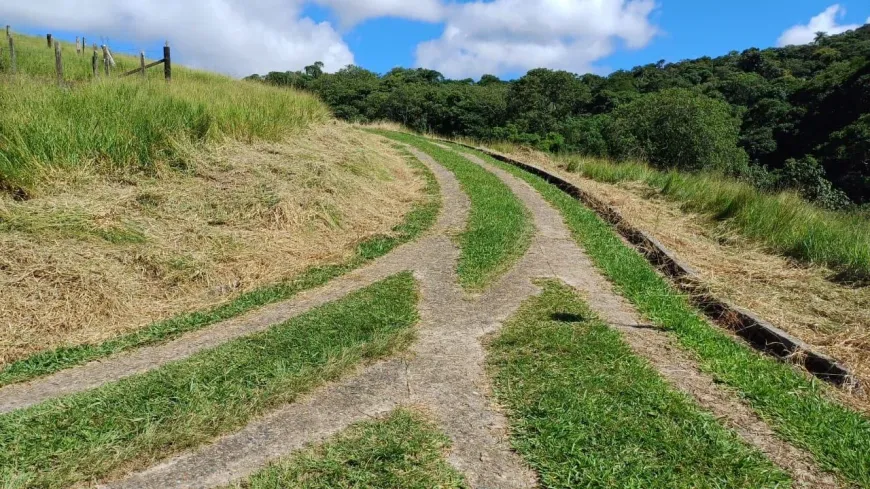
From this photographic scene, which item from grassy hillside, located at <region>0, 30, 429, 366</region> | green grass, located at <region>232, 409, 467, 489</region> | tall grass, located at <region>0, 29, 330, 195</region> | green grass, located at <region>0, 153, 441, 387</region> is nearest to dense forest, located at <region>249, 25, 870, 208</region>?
tall grass, located at <region>0, 29, 330, 195</region>

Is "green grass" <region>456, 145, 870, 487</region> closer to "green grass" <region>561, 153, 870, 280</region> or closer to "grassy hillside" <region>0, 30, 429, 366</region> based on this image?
"green grass" <region>561, 153, 870, 280</region>

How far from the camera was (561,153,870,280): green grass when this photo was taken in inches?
270

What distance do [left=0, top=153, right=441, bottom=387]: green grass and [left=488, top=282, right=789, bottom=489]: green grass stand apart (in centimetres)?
241

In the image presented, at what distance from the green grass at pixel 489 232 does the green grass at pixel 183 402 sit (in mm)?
1651

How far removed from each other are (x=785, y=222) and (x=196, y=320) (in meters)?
7.85

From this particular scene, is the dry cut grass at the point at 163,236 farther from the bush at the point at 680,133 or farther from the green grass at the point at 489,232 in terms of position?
the bush at the point at 680,133

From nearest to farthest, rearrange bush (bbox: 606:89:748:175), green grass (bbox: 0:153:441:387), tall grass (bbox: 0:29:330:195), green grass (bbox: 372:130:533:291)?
green grass (bbox: 0:153:441:387) < green grass (bbox: 372:130:533:291) < tall grass (bbox: 0:29:330:195) < bush (bbox: 606:89:748:175)

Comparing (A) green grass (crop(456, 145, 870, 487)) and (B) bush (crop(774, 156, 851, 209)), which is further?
(B) bush (crop(774, 156, 851, 209))

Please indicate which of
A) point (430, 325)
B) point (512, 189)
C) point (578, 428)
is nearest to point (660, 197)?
point (512, 189)

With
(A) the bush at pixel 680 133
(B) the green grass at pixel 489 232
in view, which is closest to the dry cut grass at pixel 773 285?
(B) the green grass at pixel 489 232

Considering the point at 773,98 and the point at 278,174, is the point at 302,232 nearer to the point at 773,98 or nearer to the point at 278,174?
the point at 278,174

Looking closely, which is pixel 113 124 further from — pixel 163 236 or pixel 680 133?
pixel 680 133

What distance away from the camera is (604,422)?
11.0 ft

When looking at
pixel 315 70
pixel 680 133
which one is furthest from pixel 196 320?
pixel 315 70
